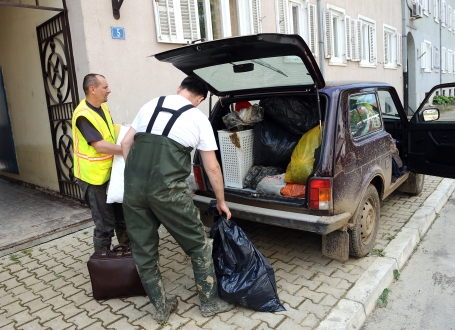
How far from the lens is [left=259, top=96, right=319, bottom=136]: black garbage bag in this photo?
3848mm

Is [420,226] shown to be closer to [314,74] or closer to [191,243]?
[314,74]

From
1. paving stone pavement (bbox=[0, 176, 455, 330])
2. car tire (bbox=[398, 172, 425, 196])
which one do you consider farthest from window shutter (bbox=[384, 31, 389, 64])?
paving stone pavement (bbox=[0, 176, 455, 330])

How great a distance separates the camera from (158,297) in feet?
9.14

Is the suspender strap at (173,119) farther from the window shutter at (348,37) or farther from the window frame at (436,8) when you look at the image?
the window frame at (436,8)

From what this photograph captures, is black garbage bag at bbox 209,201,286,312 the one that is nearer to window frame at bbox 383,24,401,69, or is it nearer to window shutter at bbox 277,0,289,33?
window shutter at bbox 277,0,289,33

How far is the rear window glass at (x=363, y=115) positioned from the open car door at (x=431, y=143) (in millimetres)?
690

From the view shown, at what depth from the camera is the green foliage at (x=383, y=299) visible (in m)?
3.10

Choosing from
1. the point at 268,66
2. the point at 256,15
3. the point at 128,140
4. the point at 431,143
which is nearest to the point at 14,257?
the point at 128,140

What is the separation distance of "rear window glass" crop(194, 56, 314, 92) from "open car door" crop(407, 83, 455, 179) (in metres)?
1.91

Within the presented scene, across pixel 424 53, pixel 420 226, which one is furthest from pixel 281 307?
pixel 424 53

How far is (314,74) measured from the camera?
317 centimetres

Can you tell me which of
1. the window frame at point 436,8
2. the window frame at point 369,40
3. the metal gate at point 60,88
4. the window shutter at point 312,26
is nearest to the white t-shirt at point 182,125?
the metal gate at point 60,88

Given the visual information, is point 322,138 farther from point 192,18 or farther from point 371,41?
point 371,41

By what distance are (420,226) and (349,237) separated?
55.8 inches
